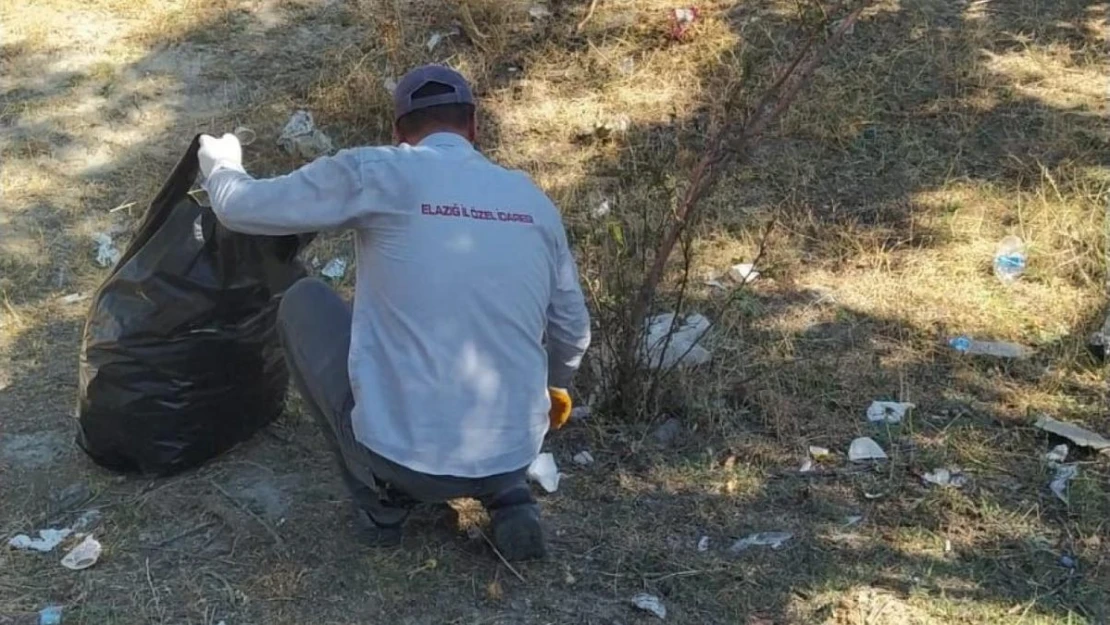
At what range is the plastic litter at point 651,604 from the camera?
2660 mm

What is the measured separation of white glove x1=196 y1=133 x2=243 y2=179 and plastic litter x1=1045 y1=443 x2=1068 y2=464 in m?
2.21

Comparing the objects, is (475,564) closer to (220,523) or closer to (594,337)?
(220,523)

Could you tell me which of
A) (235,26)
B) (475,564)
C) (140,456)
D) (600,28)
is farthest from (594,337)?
(235,26)

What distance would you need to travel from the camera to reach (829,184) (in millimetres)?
4754

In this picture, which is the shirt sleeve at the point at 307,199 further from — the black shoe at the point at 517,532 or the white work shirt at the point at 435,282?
the black shoe at the point at 517,532

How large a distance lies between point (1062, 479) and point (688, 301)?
1.36 m

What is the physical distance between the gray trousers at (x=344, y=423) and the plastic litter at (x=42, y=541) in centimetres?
68

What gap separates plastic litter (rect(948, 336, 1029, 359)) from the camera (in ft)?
12.2

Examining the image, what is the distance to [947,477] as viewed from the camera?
3.15 metres

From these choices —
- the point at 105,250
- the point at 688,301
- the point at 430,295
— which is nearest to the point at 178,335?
the point at 430,295

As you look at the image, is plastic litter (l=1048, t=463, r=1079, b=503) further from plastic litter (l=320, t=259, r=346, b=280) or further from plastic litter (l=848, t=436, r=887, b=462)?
plastic litter (l=320, t=259, r=346, b=280)

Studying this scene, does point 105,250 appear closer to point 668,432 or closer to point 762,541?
point 668,432

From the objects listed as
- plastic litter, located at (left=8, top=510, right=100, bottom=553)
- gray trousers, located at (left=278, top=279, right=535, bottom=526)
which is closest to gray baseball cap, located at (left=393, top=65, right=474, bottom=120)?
gray trousers, located at (left=278, top=279, right=535, bottom=526)

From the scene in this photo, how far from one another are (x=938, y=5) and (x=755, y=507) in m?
3.64
